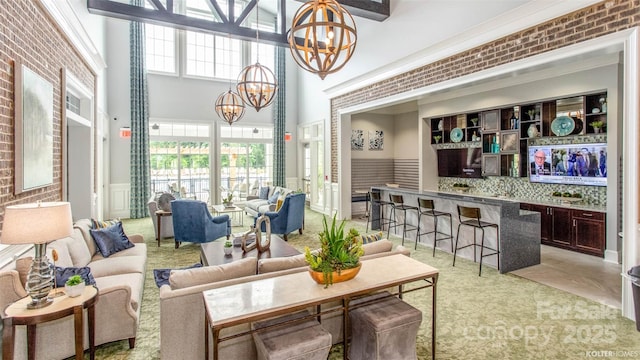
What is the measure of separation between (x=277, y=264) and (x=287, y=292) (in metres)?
0.54

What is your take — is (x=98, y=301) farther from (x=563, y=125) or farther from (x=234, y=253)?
(x=563, y=125)

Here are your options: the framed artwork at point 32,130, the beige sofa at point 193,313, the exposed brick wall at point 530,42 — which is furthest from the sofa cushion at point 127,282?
the exposed brick wall at point 530,42

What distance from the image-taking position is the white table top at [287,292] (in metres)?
1.82

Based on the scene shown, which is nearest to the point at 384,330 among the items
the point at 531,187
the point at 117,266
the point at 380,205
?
the point at 117,266

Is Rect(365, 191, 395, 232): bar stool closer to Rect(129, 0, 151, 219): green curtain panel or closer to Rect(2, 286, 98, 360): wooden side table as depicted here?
Rect(2, 286, 98, 360): wooden side table

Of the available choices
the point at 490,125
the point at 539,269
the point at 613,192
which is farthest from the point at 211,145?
the point at 613,192

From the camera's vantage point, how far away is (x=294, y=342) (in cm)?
202

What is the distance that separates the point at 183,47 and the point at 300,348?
9.87 metres

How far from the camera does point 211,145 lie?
9977 millimetres

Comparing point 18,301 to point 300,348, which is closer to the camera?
point 300,348

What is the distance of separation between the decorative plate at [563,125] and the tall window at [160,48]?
9627mm

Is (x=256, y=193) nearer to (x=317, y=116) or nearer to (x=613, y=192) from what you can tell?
(x=317, y=116)

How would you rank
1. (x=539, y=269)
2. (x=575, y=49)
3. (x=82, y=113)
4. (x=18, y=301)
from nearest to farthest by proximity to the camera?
(x=18, y=301) → (x=575, y=49) → (x=539, y=269) → (x=82, y=113)

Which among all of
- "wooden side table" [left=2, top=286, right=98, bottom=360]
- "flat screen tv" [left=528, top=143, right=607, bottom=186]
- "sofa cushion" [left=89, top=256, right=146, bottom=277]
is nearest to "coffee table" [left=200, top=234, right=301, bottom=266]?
"sofa cushion" [left=89, top=256, right=146, bottom=277]
